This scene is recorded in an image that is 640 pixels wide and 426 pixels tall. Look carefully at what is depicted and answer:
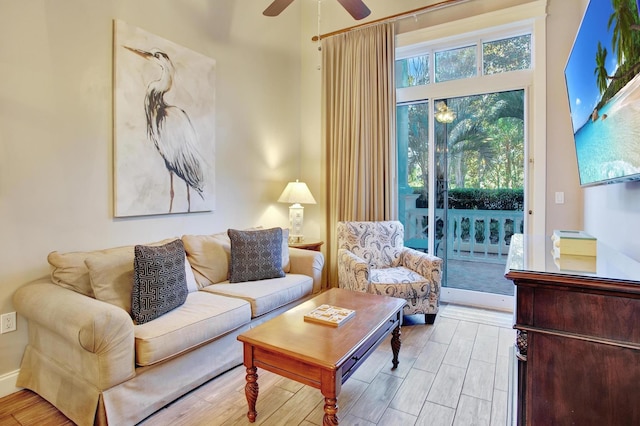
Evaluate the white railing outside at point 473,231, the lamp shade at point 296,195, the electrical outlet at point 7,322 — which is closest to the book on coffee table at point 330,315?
the electrical outlet at point 7,322

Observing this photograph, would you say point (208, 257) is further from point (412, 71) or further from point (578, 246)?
point (412, 71)

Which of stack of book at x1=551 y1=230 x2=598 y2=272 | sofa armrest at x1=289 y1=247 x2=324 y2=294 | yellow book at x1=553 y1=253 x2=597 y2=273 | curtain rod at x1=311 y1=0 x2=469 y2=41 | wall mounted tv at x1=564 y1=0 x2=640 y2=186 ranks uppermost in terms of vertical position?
curtain rod at x1=311 y1=0 x2=469 y2=41

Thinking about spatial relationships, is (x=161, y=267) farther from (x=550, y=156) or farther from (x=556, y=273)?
(x=550, y=156)

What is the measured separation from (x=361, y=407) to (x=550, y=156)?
8.99 ft

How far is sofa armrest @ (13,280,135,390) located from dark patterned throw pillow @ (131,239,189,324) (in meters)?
0.24

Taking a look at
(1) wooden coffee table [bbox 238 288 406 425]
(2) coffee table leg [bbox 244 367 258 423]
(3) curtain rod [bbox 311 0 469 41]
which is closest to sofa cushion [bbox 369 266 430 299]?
(1) wooden coffee table [bbox 238 288 406 425]

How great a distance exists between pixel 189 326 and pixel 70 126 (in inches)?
59.8

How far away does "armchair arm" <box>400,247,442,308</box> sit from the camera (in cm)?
301

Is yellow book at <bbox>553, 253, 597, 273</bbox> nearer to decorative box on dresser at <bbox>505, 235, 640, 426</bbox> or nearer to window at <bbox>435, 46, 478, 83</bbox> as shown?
decorative box on dresser at <bbox>505, 235, 640, 426</bbox>

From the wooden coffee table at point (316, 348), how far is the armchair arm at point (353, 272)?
2.37ft

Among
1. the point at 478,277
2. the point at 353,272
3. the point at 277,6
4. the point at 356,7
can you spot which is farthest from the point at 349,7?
the point at 478,277

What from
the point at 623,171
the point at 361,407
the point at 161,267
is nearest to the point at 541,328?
the point at 623,171

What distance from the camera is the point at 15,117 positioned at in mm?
2016

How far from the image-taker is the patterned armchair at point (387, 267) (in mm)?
2928
